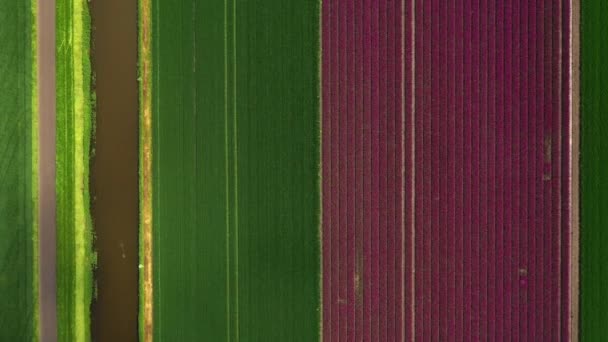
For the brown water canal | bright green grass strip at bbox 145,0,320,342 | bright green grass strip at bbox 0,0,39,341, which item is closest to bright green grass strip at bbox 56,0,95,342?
the brown water canal

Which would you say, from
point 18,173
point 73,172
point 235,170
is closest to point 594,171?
point 235,170

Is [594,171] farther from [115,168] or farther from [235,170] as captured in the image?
[115,168]

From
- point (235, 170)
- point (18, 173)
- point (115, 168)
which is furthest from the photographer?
point (115, 168)

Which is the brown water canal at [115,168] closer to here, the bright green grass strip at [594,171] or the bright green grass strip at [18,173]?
the bright green grass strip at [18,173]

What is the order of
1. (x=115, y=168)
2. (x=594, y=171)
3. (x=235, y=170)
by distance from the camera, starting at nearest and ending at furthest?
1. (x=594, y=171)
2. (x=235, y=170)
3. (x=115, y=168)

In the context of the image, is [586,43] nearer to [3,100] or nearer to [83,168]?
[83,168]

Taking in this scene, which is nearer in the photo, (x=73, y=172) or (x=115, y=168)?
(x=73, y=172)

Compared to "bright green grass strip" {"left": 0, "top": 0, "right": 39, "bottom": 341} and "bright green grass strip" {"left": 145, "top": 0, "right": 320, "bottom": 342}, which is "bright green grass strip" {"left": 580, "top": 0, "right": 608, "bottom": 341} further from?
"bright green grass strip" {"left": 0, "top": 0, "right": 39, "bottom": 341}
